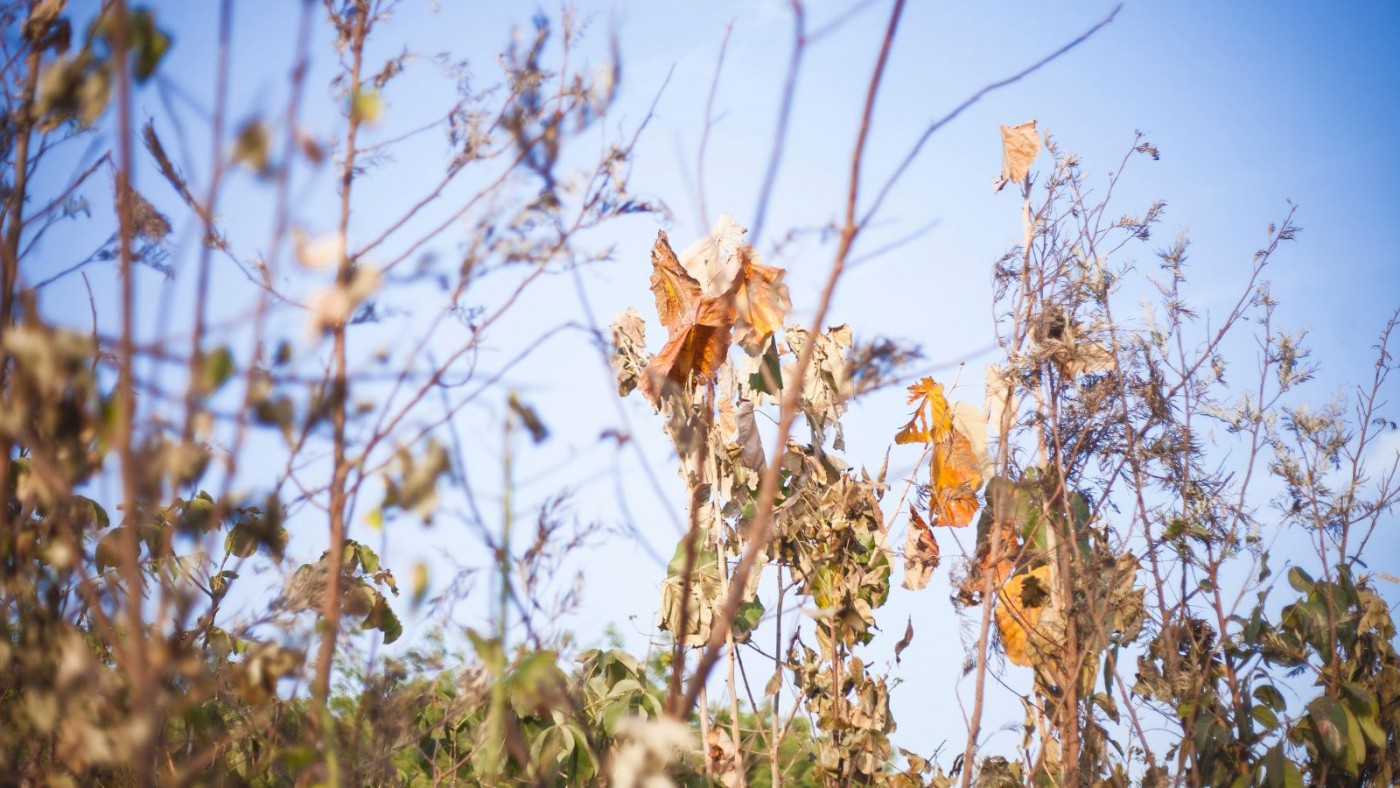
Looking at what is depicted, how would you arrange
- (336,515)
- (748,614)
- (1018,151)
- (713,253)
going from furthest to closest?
1. (1018,151)
2. (748,614)
3. (713,253)
4. (336,515)

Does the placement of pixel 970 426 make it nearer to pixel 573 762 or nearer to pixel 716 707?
pixel 716 707

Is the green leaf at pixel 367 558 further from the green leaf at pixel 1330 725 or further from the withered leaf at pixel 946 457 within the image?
the green leaf at pixel 1330 725

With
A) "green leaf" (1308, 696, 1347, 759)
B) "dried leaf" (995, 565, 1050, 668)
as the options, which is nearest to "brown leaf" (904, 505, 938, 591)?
"dried leaf" (995, 565, 1050, 668)

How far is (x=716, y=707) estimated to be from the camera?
507 centimetres

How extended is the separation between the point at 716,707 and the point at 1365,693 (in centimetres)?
307

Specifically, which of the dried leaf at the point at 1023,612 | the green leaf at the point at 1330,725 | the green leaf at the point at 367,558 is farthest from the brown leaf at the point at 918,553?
the green leaf at the point at 367,558

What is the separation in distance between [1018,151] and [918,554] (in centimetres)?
203

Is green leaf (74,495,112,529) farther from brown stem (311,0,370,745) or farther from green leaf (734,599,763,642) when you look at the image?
green leaf (734,599,763,642)

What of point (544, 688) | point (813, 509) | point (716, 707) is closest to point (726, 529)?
point (813, 509)

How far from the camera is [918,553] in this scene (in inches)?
198

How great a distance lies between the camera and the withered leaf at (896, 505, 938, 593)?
198 inches

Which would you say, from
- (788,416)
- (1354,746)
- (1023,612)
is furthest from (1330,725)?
(788,416)

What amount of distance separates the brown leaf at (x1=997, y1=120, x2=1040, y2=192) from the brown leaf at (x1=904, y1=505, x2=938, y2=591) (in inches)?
66.8

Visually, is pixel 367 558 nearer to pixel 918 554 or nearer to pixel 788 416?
pixel 918 554
